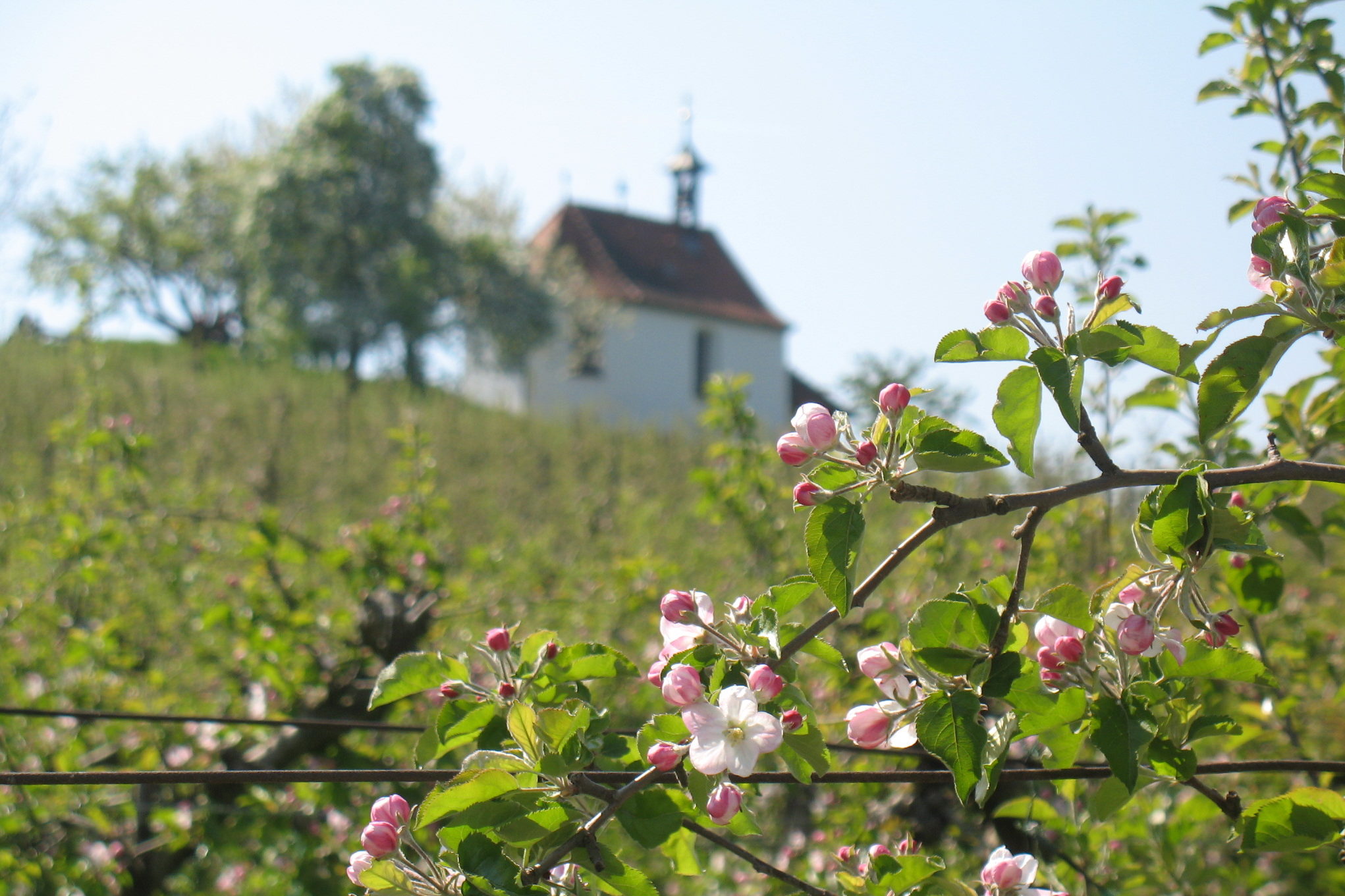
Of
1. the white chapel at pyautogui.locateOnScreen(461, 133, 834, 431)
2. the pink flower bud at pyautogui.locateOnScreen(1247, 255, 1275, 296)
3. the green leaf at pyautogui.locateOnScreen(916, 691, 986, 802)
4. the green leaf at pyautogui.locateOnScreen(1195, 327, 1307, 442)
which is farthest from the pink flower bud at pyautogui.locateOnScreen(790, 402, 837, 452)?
the white chapel at pyautogui.locateOnScreen(461, 133, 834, 431)

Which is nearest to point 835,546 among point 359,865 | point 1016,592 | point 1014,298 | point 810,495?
point 810,495

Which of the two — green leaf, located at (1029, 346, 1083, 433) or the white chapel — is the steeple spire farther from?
green leaf, located at (1029, 346, 1083, 433)

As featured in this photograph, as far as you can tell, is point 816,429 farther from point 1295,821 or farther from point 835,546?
point 1295,821

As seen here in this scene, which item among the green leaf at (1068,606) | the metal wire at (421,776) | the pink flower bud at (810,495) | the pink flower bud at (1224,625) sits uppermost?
the pink flower bud at (810,495)

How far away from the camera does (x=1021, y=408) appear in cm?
86

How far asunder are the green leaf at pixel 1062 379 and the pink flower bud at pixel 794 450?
0.65 ft

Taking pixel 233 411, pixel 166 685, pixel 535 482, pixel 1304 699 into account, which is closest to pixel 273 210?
pixel 233 411

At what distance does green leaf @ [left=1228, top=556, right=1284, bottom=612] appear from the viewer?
51.5 inches

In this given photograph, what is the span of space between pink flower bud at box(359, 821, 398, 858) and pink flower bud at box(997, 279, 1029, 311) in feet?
2.25

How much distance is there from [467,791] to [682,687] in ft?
0.63

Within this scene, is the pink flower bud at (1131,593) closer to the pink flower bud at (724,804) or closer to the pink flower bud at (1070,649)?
the pink flower bud at (1070,649)

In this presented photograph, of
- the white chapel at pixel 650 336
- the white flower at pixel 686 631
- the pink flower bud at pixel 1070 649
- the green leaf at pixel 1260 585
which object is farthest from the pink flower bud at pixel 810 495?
the white chapel at pixel 650 336

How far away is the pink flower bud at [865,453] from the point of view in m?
0.85

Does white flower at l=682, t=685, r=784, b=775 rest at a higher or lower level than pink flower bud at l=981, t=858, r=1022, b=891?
higher
